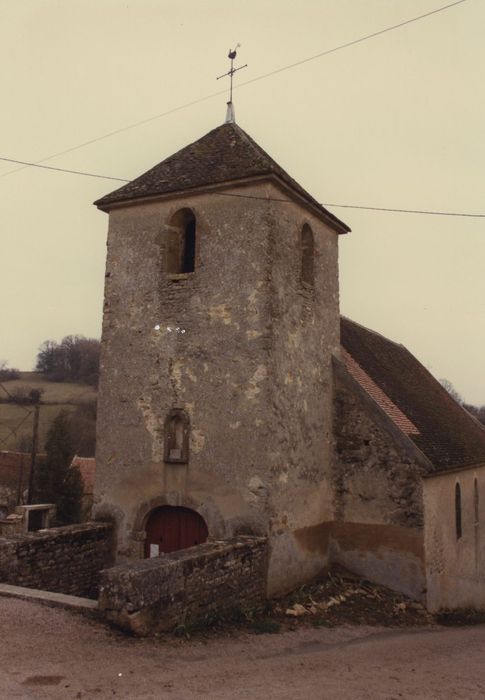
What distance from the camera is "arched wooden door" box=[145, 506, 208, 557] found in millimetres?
12047

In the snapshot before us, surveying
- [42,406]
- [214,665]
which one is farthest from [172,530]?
[42,406]

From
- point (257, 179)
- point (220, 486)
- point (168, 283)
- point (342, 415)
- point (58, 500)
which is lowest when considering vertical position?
point (58, 500)

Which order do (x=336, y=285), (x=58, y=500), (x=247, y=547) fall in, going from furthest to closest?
(x=58, y=500)
(x=336, y=285)
(x=247, y=547)

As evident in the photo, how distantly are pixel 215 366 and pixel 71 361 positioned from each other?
235ft

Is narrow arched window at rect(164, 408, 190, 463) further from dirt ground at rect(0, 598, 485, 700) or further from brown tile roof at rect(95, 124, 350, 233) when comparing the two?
brown tile roof at rect(95, 124, 350, 233)

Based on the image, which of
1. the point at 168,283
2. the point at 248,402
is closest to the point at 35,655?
the point at 248,402

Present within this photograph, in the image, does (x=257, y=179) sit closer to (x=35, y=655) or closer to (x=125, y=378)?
(x=125, y=378)

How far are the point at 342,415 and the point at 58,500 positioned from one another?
24.9 m

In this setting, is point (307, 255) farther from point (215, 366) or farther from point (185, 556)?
point (185, 556)

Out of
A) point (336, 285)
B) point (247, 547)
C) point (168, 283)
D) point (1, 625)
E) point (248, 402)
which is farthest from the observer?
point (336, 285)

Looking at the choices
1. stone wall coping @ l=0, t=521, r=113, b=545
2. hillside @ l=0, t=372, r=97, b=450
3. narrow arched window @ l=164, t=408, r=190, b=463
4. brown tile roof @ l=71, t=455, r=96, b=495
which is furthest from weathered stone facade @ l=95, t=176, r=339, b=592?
hillside @ l=0, t=372, r=97, b=450

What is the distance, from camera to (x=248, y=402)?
38.2ft

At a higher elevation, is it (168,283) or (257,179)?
(257,179)

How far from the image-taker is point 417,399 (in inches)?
696
